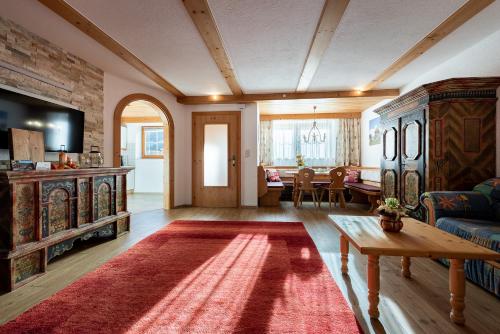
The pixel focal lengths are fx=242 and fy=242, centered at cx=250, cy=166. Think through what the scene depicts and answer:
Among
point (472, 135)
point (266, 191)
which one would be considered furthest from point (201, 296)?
point (266, 191)

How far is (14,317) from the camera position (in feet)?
4.98

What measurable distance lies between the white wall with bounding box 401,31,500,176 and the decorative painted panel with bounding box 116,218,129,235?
4698 mm

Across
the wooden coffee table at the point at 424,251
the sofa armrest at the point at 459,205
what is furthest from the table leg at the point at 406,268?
the sofa armrest at the point at 459,205

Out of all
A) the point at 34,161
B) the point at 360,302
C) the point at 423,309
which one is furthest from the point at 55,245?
the point at 423,309

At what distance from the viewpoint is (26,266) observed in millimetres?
2006

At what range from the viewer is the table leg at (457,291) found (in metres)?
1.47

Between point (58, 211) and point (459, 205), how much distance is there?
13.1ft

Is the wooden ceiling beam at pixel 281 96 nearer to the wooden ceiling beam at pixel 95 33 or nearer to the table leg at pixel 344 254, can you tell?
the wooden ceiling beam at pixel 95 33

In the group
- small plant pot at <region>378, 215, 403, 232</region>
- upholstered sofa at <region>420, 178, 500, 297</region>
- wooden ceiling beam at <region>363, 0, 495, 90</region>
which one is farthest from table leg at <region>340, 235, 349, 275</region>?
wooden ceiling beam at <region>363, 0, 495, 90</region>

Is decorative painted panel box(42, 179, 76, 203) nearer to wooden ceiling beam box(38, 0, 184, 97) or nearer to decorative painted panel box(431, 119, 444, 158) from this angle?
wooden ceiling beam box(38, 0, 184, 97)

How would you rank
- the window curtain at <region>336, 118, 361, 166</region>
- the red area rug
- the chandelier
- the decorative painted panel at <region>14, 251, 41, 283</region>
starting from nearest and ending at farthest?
the red area rug
the decorative painted panel at <region>14, 251, 41, 283</region>
the window curtain at <region>336, 118, 361, 166</region>
the chandelier

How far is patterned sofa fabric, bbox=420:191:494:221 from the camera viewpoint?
2422 mm

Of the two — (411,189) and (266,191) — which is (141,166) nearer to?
(266,191)

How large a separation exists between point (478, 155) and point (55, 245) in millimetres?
4632
